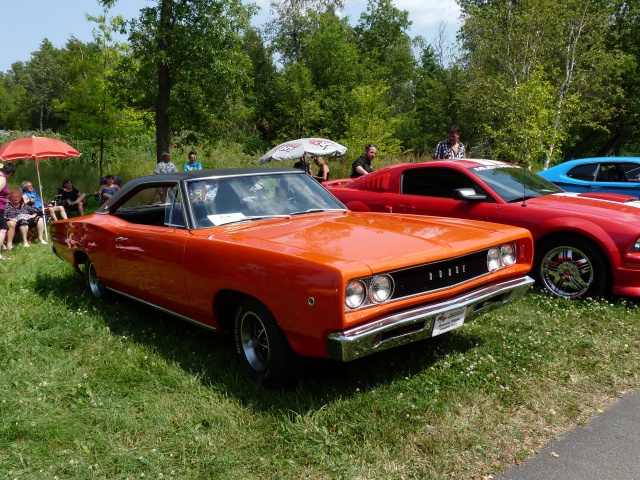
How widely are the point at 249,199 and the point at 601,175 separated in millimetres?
7429

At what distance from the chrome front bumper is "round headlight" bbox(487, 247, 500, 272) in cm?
13

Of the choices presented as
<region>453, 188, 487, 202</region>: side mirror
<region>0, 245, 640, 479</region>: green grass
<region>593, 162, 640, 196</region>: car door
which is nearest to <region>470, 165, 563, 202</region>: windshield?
<region>453, 188, 487, 202</region>: side mirror

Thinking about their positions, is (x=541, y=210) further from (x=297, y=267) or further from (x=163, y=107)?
(x=163, y=107)

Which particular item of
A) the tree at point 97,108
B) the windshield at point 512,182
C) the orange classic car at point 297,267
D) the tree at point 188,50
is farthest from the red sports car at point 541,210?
the tree at point 97,108

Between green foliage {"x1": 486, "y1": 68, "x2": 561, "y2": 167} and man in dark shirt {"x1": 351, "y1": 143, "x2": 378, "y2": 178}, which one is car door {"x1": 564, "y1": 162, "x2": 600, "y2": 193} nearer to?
man in dark shirt {"x1": 351, "y1": 143, "x2": 378, "y2": 178}

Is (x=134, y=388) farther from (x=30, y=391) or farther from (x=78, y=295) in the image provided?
(x=78, y=295)

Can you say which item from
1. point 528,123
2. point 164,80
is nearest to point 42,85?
point 164,80

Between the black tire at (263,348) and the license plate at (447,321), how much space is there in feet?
2.97

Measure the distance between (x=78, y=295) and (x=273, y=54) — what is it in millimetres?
44018

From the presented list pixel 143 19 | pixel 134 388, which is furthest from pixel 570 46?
pixel 134 388

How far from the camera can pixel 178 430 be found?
3.32m

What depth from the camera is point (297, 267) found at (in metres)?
3.24

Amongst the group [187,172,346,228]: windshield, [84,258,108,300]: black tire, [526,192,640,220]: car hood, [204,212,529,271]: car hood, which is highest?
[187,172,346,228]: windshield

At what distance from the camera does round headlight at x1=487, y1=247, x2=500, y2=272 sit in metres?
3.99
